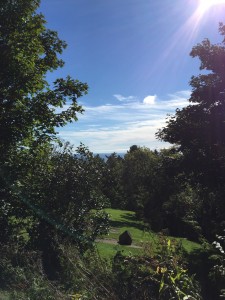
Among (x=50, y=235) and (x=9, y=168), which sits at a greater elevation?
(x=9, y=168)

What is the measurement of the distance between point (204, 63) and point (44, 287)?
17335 mm

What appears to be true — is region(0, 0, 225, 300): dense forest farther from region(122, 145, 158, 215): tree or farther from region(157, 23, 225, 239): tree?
region(122, 145, 158, 215): tree

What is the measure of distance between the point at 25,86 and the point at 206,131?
11835 mm

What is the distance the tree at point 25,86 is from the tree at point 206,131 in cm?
1035

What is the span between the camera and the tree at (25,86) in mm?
9203

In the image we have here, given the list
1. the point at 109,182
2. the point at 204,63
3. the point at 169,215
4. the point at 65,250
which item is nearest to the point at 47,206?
the point at 109,182

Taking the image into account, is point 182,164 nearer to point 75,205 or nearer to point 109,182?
point 109,182

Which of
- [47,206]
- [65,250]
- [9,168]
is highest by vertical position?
[9,168]

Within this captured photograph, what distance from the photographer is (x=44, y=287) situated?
588cm

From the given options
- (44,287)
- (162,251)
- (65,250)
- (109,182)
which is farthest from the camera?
(109,182)

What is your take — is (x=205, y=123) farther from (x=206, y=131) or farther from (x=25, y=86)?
(x=25, y=86)

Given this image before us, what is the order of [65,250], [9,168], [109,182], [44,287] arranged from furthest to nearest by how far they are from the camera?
[109,182] < [9,168] < [65,250] < [44,287]

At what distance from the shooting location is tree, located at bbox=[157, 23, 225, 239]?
19.1 m

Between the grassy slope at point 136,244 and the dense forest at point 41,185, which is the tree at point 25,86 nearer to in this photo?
the dense forest at point 41,185
